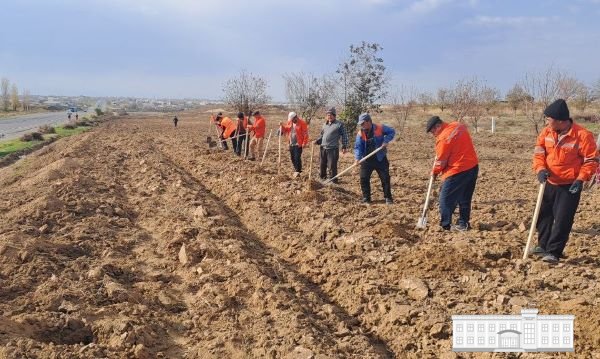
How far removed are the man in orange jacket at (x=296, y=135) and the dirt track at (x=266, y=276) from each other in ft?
Result: 7.25

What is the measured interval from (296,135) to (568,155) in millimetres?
6482

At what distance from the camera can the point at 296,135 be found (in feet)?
34.4

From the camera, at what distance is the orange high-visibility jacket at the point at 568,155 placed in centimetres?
449

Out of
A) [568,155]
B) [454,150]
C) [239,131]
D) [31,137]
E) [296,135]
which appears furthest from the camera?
[31,137]

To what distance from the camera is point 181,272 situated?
512 centimetres

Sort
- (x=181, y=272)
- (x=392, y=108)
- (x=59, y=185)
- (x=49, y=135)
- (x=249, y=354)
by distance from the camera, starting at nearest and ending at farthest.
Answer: (x=249, y=354) → (x=181, y=272) → (x=59, y=185) → (x=392, y=108) → (x=49, y=135)

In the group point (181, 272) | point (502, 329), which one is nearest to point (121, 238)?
point (181, 272)

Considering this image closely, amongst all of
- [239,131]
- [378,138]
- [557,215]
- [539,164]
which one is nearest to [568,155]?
[539,164]

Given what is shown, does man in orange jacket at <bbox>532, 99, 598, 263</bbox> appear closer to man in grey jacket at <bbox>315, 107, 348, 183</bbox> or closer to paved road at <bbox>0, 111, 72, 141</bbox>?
man in grey jacket at <bbox>315, 107, 348, 183</bbox>

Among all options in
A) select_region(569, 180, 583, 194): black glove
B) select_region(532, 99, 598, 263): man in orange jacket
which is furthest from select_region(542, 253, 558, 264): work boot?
select_region(569, 180, 583, 194): black glove

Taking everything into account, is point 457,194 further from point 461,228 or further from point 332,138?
point 332,138

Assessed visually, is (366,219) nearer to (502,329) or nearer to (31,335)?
(502,329)

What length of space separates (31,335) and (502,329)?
11.4ft

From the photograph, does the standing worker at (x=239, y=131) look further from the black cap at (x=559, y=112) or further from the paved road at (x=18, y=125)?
the paved road at (x=18, y=125)
